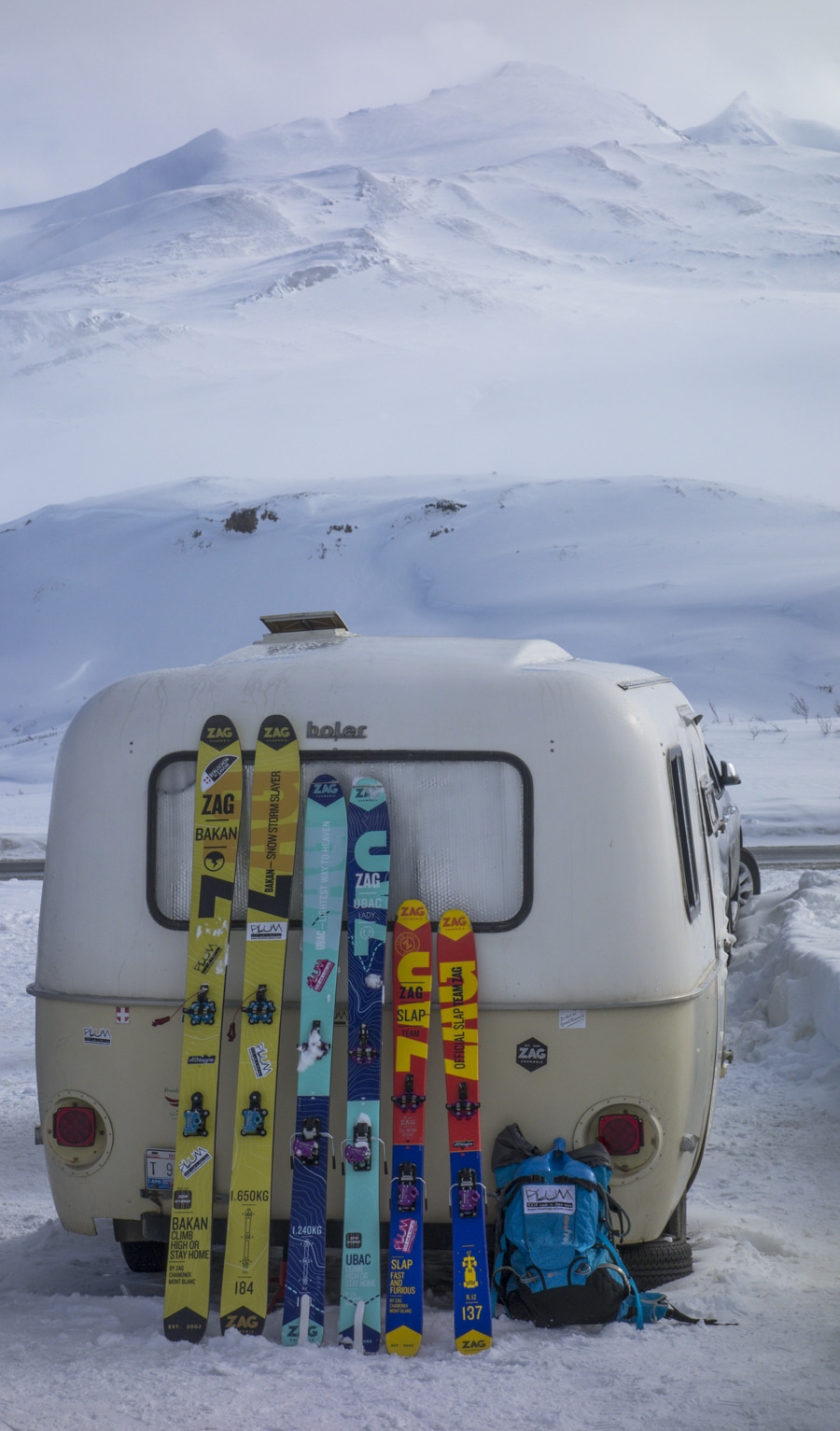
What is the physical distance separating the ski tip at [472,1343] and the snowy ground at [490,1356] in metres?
0.04

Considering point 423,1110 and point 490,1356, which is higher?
point 423,1110

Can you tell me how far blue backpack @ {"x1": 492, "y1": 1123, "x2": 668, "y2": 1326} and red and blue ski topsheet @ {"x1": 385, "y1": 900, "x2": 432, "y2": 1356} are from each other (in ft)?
0.86

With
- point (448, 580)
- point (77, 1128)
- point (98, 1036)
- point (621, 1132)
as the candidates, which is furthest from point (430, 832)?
point (448, 580)

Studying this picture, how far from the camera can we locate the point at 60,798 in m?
3.89

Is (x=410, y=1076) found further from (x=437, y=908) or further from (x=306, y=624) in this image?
(x=306, y=624)

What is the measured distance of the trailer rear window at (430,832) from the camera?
12.1 feet

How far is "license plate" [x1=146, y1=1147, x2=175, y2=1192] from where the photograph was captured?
3736 millimetres

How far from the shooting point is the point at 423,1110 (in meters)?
3.70

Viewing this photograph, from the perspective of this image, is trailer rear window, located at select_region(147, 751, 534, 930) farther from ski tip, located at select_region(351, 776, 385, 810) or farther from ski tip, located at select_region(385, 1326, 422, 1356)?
ski tip, located at select_region(385, 1326, 422, 1356)

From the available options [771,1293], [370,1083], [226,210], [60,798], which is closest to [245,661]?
[60,798]

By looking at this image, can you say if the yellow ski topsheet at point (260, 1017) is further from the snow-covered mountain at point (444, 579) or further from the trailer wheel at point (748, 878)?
the snow-covered mountain at point (444, 579)

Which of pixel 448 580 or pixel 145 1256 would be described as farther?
pixel 448 580

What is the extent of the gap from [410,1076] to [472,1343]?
29.1 inches

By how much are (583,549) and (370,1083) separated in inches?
1783
